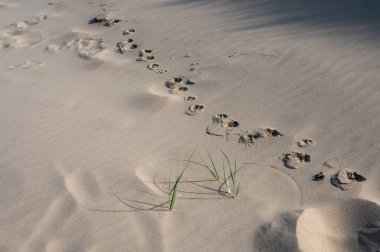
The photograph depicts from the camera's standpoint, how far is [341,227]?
77.0 inches

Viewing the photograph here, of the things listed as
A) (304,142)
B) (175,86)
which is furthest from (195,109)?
(304,142)

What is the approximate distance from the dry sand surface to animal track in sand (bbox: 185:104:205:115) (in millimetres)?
12

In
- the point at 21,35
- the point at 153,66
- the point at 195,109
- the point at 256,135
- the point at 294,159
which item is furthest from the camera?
the point at 21,35

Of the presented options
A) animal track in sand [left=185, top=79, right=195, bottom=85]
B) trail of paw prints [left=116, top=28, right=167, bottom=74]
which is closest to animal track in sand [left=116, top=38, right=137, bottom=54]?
trail of paw prints [left=116, top=28, right=167, bottom=74]

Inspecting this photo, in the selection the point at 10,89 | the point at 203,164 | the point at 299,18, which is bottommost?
the point at 10,89

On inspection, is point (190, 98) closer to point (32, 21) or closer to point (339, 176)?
point (339, 176)

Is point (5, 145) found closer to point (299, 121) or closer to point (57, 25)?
point (299, 121)

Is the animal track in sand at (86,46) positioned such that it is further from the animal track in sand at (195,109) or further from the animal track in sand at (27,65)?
the animal track in sand at (195,109)

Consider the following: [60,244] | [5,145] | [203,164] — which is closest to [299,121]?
[203,164]

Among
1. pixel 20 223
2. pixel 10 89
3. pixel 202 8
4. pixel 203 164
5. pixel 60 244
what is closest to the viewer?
pixel 60 244

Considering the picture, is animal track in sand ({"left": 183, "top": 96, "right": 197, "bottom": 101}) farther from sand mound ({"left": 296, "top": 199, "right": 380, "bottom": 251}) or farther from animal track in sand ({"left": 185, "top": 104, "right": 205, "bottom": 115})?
sand mound ({"left": 296, "top": 199, "right": 380, "bottom": 251})

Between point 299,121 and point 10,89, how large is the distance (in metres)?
2.57

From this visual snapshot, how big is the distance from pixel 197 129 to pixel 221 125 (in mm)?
176

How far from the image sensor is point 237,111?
2967mm
